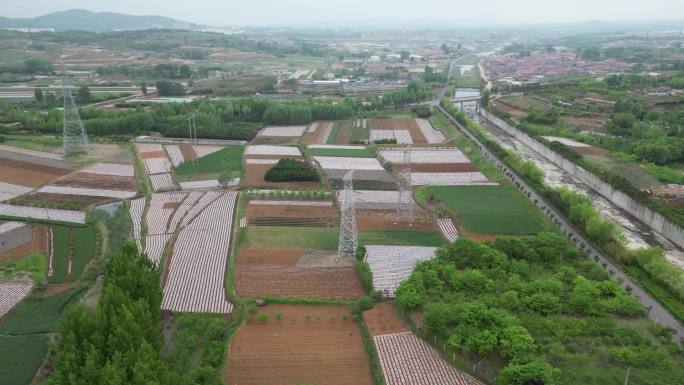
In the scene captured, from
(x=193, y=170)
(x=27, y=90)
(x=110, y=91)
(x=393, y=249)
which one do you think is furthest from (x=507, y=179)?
(x=27, y=90)

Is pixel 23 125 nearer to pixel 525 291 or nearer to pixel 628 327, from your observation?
pixel 525 291

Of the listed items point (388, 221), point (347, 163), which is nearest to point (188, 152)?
point (347, 163)

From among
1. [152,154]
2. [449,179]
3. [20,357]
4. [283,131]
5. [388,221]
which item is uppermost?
[283,131]

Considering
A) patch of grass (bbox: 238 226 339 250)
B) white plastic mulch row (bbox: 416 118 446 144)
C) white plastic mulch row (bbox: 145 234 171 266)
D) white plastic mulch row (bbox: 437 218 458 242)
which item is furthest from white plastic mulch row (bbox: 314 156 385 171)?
white plastic mulch row (bbox: 145 234 171 266)

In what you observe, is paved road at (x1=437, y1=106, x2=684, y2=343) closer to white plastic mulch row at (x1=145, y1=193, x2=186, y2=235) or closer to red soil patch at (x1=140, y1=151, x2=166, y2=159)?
white plastic mulch row at (x1=145, y1=193, x2=186, y2=235)

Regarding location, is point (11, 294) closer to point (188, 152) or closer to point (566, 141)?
point (188, 152)

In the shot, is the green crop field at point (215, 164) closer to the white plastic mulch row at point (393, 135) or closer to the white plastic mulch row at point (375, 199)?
the white plastic mulch row at point (375, 199)
